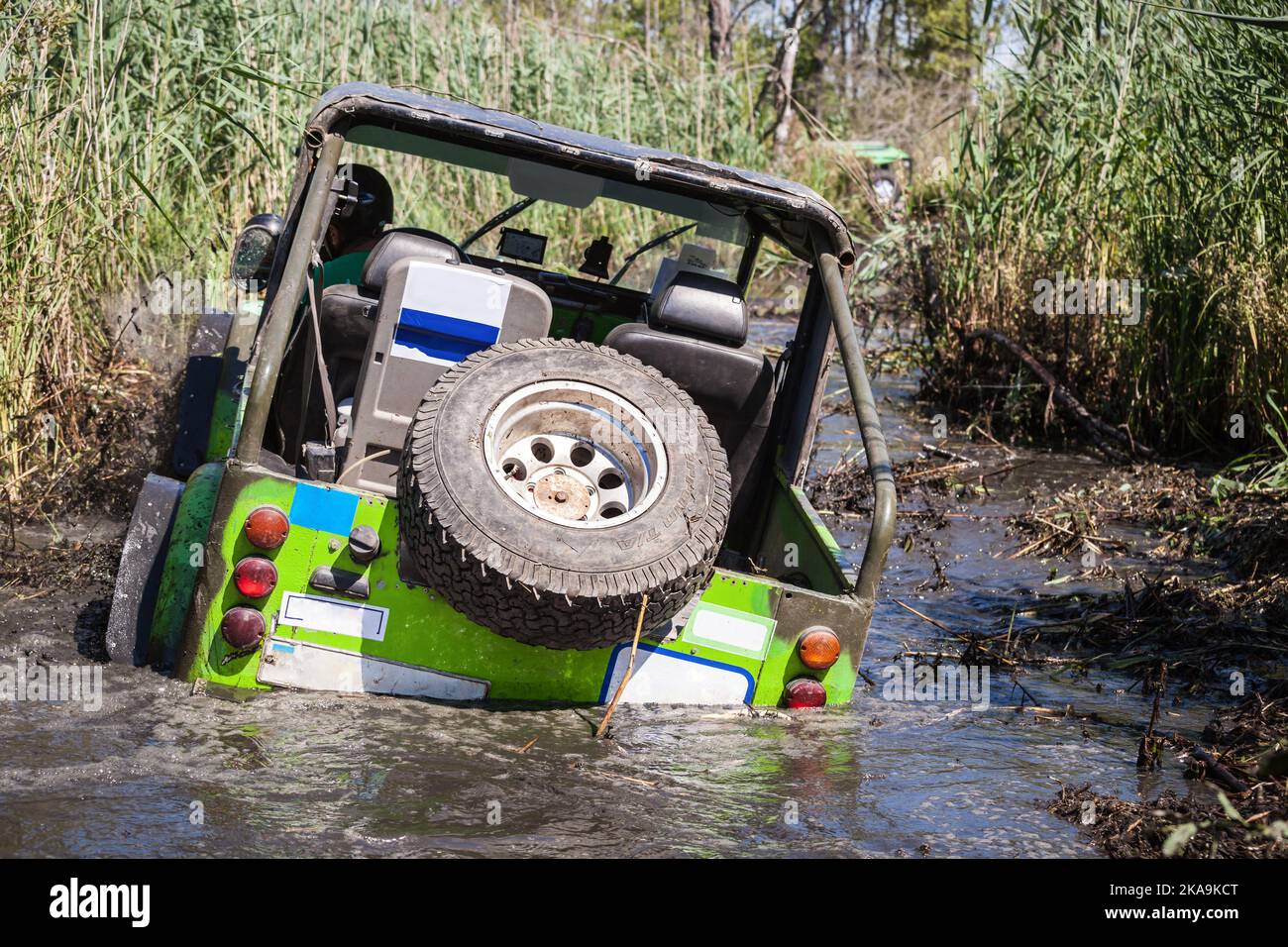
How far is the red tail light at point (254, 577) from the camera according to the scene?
12.1 ft

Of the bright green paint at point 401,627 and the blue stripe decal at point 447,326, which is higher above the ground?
the blue stripe decal at point 447,326

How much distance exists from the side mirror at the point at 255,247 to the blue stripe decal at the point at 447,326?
3.31 ft

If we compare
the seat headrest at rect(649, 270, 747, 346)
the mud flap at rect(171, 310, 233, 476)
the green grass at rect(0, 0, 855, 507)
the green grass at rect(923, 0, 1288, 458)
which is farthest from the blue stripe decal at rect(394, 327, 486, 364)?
the green grass at rect(923, 0, 1288, 458)

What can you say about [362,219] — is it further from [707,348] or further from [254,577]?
[254,577]

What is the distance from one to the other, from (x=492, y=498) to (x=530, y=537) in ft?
0.48

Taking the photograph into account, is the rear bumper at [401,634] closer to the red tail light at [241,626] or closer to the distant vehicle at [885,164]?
the red tail light at [241,626]

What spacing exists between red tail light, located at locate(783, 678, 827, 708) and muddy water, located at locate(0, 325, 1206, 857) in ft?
0.18

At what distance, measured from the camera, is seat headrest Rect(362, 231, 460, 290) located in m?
4.51

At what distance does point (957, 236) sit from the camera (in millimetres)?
9172

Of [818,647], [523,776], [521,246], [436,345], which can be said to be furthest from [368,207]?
[523,776]

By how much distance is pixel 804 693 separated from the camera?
13.2ft

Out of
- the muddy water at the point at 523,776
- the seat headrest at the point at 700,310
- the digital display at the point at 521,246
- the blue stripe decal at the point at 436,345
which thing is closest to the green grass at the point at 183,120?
the digital display at the point at 521,246

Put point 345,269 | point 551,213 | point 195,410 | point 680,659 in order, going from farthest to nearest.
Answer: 1. point 551,213
2. point 195,410
3. point 345,269
4. point 680,659

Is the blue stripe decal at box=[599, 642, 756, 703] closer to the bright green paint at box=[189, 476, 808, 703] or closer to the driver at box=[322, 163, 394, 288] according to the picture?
the bright green paint at box=[189, 476, 808, 703]
